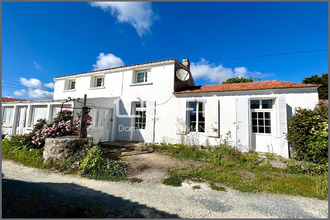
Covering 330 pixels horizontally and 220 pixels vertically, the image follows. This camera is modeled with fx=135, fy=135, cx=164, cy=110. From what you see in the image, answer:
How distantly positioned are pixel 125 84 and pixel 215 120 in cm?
653

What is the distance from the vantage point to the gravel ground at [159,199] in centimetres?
254

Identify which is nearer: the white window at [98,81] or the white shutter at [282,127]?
the white shutter at [282,127]

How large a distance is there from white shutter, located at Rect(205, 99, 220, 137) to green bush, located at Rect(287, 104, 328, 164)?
2.83 m

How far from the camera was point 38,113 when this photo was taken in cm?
932

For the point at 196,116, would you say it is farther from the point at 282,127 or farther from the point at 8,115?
the point at 8,115

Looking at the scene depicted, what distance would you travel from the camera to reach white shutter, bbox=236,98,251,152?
644 cm

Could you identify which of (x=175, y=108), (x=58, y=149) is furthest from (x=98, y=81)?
(x=58, y=149)

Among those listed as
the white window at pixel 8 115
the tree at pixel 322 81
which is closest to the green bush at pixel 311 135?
the white window at pixel 8 115

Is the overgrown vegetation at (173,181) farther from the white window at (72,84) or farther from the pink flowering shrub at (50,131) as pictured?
the white window at (72,84)

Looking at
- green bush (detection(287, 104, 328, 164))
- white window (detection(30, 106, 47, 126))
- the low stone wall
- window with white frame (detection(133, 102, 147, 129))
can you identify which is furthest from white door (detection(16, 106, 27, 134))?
green bush (detection(287, 104, 328, 164))

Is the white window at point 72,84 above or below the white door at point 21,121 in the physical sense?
above

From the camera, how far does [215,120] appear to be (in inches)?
280

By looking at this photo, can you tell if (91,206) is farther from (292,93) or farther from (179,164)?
(292,93)

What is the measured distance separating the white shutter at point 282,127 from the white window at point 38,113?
1335cm
